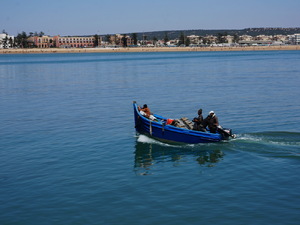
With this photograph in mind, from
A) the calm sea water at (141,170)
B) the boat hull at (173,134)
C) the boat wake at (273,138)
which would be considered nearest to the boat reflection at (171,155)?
the calm sea water at (141,170)

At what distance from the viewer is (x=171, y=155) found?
24094 millimetres

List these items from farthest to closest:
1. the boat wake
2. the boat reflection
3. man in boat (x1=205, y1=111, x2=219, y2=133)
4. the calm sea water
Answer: man in boat (x1=205, y1=111, x2=219, y2=133)
the boat wake
the boat reflection
the calm sea water

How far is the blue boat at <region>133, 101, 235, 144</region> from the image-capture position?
2523cm

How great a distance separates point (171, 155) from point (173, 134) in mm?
2173

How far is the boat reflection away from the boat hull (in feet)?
1.34

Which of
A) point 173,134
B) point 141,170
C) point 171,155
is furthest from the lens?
point 173,134

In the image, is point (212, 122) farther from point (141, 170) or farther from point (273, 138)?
point (141, 170)

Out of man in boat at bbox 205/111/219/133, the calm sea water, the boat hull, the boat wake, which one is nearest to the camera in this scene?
the calm sea water

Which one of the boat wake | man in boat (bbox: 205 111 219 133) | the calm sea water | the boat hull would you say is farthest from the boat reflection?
the boat wake

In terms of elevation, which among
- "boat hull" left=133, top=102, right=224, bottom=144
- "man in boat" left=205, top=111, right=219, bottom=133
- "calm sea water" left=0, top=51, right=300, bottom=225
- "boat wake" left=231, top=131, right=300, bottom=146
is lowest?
"calm sea water" left=0, top=51, right=300, bottom=225

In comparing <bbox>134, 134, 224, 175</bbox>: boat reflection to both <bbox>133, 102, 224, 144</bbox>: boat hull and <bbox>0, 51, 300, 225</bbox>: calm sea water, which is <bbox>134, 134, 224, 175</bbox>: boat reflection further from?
<bbox>133, 102, 224, 144</bbox>: boat hull

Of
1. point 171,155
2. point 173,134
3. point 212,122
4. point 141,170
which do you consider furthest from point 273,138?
point 141,170

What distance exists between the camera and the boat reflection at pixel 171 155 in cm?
2238

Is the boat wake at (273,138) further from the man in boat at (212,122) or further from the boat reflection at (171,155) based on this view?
→ the boat reflection at (171,155)
